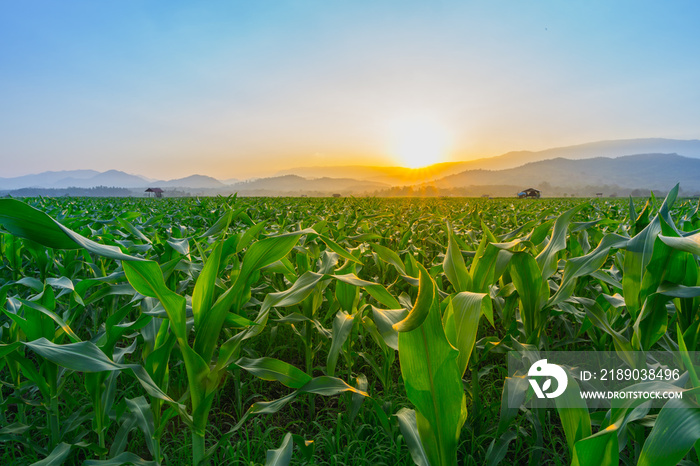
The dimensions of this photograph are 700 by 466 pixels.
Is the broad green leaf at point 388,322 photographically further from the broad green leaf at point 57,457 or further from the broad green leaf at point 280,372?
the broad green leaf at point 57,457

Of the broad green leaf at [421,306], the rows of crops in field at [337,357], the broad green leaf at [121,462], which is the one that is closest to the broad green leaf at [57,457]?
the rows of crops in field at [337,357]

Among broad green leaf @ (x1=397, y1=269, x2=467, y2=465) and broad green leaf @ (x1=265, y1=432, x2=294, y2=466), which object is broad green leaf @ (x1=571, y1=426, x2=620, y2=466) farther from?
broad green leaf @ (x1=265, y1=432, x2=294, y2=466)

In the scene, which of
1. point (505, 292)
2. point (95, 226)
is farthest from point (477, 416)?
point (95, 226)

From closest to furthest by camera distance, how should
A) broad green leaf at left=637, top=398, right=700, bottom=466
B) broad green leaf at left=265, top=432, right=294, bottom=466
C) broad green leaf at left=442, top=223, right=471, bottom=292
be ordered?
1. broad green leaf at left=637, top=398, right=700, bottom=466
2. broad green leaf at left=265, top=432, right=294, bottom=466
3. broad green leaf at left=442, top=223, right=471, bottom=292

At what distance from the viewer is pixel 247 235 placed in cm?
165

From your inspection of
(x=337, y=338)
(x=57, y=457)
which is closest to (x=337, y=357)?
(x=337, y=338)

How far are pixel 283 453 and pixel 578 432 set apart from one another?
0.87m

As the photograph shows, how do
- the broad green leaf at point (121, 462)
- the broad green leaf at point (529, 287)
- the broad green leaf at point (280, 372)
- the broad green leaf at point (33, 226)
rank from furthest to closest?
the broad green leaf at point (529, 287), the broad green leaf at point (280, 372), the broad green leaf at point (121, 462), the broad green leaf at point (33, 226)

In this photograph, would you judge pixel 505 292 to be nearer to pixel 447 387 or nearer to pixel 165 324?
pixel 447 387

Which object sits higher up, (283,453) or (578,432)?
(578,432)

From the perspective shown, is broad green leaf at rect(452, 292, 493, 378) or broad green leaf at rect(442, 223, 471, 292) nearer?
broad green leaf at rect(452, 292, 493, 378)

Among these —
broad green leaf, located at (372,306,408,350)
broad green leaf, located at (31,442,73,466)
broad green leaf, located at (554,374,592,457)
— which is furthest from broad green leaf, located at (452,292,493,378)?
broad green leaf, located at (31,442,73,466)

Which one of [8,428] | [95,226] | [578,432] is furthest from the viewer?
[95,226]

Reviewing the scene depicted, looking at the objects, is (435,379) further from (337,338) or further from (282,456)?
(337,338)
